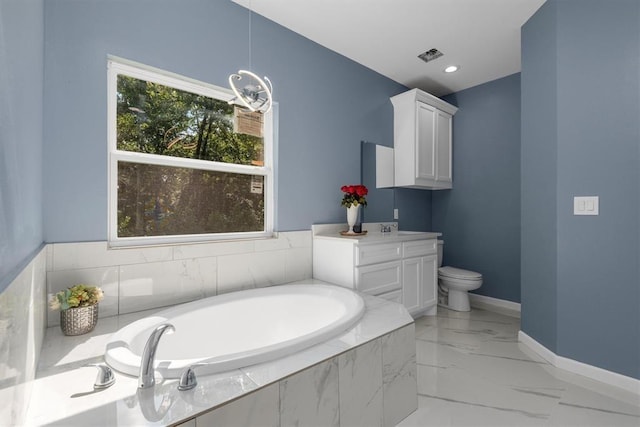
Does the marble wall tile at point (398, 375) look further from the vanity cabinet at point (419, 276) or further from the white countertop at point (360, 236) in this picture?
the vanity cabinet at point (419, 276)

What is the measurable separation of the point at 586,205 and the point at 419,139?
165 centimetres

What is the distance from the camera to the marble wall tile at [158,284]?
68.4 inches

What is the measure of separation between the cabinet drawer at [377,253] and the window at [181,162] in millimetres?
774

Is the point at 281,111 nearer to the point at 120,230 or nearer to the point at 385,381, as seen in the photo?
the point at 120,230

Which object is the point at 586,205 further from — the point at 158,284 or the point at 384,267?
the point at 158,284

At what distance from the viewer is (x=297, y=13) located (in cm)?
232

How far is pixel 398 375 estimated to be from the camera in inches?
57.8

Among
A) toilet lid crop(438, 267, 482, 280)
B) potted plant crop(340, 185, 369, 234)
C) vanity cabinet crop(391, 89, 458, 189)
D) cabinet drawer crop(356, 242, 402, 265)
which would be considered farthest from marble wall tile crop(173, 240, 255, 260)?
toilet lid crop(438, 267, 482, 280)

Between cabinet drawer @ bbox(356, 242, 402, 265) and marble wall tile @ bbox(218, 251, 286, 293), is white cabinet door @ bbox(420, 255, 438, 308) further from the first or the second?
marble wall tile @ bbox(218, 251, 286, 293)

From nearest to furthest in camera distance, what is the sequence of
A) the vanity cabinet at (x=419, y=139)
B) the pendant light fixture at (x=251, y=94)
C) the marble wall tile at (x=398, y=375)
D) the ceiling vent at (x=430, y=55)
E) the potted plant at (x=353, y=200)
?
the marble wall tile at (x=398, y=375) → the pendant light fixture at (x=251, y=94) → the potted plant at (x=353, y=200) → the ceiling vent at (x=430, y=55) → the vanity cabinet at (x=419, y=139)

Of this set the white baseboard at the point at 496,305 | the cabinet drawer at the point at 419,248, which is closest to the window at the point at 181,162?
the cabinet drawer at the point at 419,248

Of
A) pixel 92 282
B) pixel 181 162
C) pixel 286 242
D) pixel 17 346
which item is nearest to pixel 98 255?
pixel 92 282

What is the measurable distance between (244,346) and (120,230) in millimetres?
1035

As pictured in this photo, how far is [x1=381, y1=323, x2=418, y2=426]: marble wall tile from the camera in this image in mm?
1412
